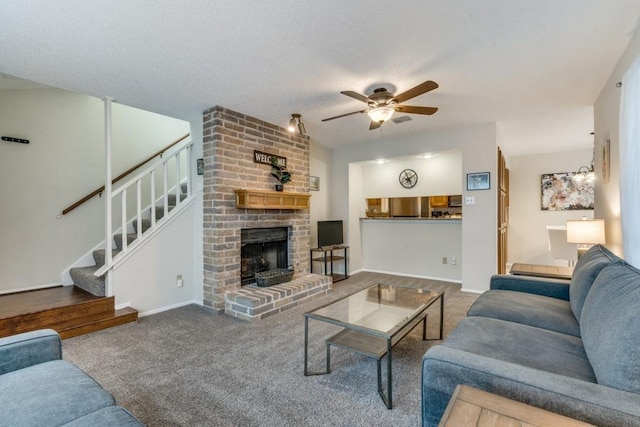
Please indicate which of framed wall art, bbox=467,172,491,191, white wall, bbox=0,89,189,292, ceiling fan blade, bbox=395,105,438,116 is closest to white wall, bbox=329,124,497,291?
framed wall art, bbox=467,172,491,191

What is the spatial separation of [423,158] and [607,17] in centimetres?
347

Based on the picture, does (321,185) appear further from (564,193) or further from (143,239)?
(564,193)

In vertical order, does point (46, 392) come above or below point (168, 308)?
above

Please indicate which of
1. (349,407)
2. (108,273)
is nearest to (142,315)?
(108,273)

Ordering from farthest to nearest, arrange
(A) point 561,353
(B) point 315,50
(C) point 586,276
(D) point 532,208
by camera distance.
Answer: (D) point 532,208 → (B) point 315,50 → (C) point 586,276 → (A) point 561,353

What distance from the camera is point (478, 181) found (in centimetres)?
429

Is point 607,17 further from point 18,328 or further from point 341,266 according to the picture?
point 18,328

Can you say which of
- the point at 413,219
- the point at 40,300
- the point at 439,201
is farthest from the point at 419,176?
the point at 40,300

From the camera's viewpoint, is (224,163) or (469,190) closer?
(224,163)

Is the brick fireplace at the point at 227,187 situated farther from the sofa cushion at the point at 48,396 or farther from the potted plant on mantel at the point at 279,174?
the sofa cushion at the point at 48,396

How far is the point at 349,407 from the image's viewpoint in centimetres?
181

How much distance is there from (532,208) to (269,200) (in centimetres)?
562

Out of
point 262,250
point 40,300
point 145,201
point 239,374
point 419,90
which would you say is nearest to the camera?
point 239,374

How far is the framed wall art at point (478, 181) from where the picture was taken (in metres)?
4.21
